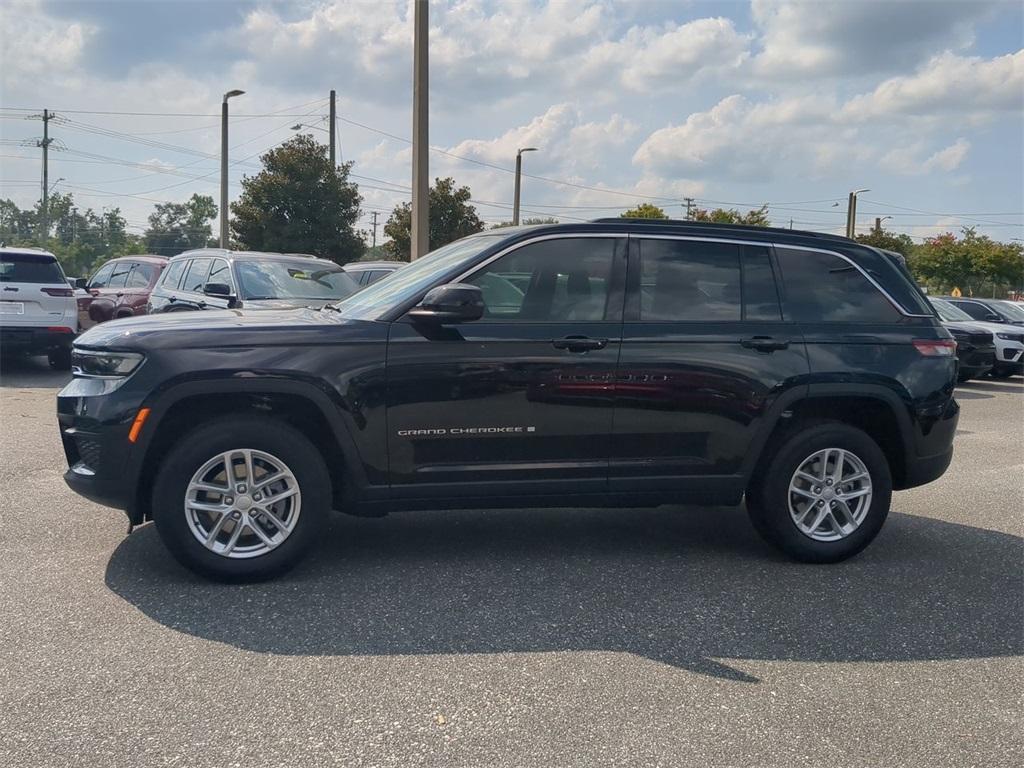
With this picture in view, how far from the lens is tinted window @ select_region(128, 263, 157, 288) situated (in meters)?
14.8

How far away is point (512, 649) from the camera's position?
403 cm

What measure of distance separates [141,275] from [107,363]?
442 inches

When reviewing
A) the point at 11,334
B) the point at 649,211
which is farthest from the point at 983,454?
the point at 649,211

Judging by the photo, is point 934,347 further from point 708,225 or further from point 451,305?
point 451,305

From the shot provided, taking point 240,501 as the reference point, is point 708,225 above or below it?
above

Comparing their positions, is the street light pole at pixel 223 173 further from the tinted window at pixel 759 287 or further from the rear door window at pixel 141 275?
the tinted window at pixel 759 287

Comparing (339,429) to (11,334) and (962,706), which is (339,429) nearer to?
(962,706)

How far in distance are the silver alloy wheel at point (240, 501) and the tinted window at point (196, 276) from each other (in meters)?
6.66

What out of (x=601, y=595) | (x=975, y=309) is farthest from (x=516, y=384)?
(x=975, y=309)

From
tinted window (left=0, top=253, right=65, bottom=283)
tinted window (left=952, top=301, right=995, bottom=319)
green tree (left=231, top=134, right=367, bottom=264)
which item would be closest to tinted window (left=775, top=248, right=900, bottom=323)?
tinted window (left=0, top=253, right=65, bottom=283)

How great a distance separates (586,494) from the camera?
198 inches

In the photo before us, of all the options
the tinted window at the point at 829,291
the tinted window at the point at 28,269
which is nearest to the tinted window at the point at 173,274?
the tinted window at the point at 28,269

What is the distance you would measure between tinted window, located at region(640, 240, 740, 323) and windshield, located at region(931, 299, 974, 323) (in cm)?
1379

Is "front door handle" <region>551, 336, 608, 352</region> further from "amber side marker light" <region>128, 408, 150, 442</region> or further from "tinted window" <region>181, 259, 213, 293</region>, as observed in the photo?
"tinted window" <region>181, 259, 213, 293</region>
